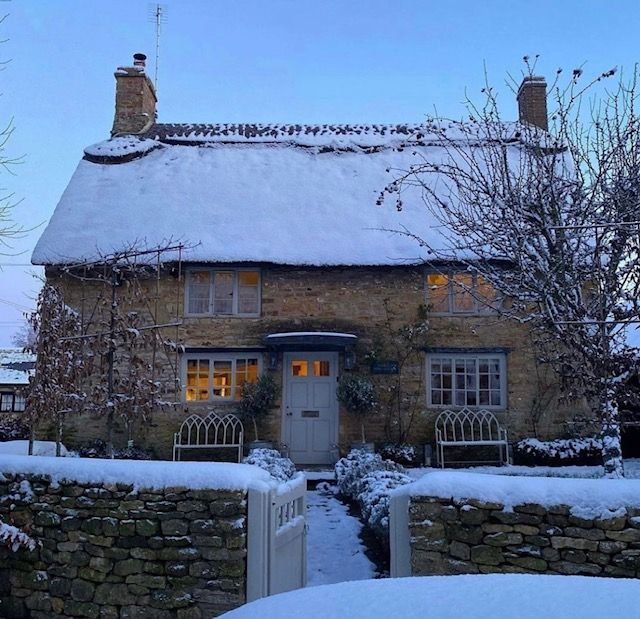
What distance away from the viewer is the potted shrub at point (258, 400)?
12414 mm

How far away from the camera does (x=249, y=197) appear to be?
48.3ft

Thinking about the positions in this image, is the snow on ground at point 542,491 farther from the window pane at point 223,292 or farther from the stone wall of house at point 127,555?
the window pane at point 223,292

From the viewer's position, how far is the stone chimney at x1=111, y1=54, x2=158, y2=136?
52.6 ft

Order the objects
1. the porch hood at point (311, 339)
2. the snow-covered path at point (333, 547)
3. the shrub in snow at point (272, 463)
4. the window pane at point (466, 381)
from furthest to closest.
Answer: the window pane at point (466, 381)
the porch hood at point (311, 339)
the shrub in snow at point (272, 463)
the snow-covered path at point (333, 547)

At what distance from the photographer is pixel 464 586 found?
229 cm

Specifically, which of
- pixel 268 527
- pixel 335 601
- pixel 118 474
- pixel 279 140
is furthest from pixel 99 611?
pixel 279 140

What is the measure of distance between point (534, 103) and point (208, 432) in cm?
1108

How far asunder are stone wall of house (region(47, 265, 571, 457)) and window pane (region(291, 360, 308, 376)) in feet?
1.14

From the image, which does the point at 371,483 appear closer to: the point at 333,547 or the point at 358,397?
the point at 333,547

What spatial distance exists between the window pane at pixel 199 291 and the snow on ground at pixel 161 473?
7941 millimetres

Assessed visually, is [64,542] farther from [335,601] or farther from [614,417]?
[614,417]

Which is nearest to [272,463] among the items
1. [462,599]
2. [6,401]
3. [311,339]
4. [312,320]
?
[311,339]

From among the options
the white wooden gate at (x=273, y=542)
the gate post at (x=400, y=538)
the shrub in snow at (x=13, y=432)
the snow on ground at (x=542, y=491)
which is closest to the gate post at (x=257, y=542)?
the white wooden gate at (x=273, y=542)

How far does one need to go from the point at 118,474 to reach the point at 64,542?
2.41 feet
